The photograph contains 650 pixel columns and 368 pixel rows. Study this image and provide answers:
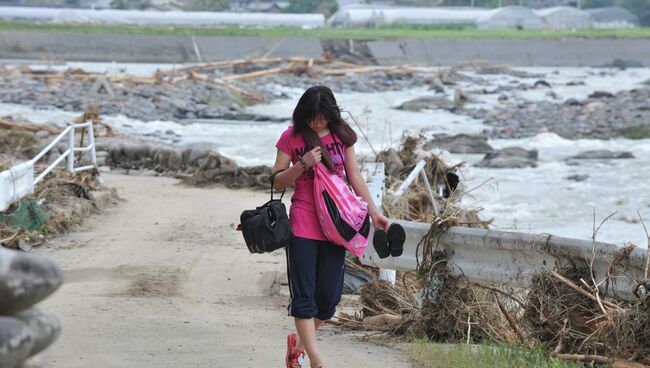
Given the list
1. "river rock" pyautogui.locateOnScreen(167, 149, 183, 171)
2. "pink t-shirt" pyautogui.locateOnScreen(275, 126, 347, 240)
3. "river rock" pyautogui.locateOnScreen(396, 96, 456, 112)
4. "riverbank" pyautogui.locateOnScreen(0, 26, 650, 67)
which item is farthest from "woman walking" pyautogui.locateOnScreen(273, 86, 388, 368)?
"riverbank" pyautogui.locateOnScreen(0, 26, 650, 67)

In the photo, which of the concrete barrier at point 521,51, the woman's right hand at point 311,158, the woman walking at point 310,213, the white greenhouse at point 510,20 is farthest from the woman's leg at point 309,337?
the white greenhouse at point 510,20

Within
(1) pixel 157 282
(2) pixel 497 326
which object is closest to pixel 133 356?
(2) pixel 497 326

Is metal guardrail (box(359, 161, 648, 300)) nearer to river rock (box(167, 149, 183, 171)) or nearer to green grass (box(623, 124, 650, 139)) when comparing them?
river rock (box(167, 149, 183, 171))

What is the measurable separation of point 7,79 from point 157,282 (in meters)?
44.1

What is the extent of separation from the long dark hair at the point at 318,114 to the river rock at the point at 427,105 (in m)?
42.6

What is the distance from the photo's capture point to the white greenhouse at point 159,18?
111m

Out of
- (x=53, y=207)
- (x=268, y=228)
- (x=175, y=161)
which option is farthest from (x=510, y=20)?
(x=268, y=228)

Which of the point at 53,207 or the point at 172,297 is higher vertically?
the point at 172,297

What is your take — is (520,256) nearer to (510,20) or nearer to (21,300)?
(21,300)

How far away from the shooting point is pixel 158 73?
5134 centimetres

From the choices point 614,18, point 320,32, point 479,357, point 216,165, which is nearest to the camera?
point 479,357

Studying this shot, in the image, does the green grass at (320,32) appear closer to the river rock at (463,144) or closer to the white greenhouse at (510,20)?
the white greenhouse at (510,20)

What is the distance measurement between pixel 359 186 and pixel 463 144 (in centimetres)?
2675

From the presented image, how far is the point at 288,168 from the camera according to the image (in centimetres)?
639
